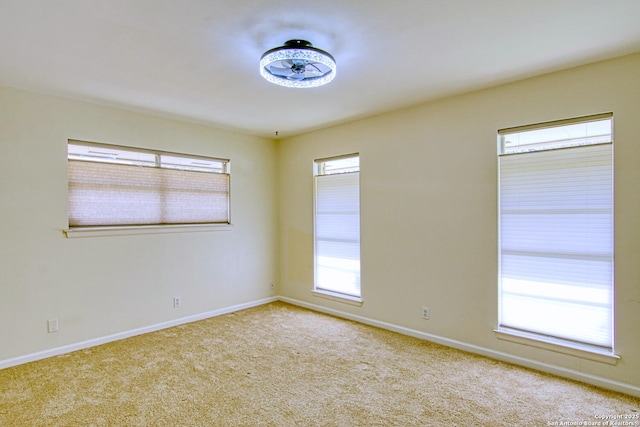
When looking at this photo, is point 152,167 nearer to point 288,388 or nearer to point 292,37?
point 292,37

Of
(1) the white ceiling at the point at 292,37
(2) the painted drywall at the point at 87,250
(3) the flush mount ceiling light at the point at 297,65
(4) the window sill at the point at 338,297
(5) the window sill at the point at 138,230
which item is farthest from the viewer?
(4) the window sill at the point at 338,297

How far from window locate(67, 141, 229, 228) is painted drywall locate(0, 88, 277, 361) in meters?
0.12

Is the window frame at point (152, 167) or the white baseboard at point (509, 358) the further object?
the window frame at point (152, 167)

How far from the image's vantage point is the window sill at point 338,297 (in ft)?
14.3

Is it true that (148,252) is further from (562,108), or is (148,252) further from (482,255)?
(562,108)

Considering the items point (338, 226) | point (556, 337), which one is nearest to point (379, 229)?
point (338, 226)

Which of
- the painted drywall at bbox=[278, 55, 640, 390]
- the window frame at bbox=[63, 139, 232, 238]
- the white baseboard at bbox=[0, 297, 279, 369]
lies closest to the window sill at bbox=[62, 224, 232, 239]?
the window frame at bbox=[63, 139, 232, 238]

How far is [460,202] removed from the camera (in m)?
3.41

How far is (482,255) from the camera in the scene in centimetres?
328

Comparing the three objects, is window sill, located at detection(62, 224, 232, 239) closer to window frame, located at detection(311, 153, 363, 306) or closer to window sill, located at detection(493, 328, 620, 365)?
window frame, located at detection(311, 153, 363, 306)

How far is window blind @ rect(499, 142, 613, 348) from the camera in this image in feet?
8.84

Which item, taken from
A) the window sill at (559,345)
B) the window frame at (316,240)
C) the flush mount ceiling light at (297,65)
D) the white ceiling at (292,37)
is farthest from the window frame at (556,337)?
the flush mount ceiling light at (297,65)

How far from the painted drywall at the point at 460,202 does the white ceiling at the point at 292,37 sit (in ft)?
0.79

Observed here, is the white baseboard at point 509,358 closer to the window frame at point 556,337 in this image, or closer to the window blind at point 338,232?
the window frame at point 556,337
